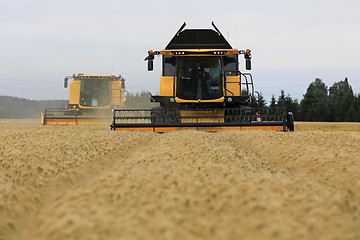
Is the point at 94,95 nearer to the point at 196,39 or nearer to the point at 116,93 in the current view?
the point at 116,93

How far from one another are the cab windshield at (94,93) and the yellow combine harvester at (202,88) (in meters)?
8.77

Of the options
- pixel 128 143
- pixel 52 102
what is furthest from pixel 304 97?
pixel 128 143

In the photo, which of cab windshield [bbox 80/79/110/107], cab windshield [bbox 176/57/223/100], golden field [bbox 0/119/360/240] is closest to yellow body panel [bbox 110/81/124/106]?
cab windshield [bbox 80/79/110/107]

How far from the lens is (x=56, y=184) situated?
409 cm

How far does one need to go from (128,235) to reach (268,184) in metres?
1.46

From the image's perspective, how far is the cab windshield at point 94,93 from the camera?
19.4 metres

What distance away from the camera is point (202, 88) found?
1073 centimetres

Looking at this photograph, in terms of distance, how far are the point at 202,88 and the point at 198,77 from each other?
0.36 metres

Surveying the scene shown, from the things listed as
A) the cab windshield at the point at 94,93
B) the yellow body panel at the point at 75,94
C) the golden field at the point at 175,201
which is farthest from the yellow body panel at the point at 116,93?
the golden field at the point at 175,201

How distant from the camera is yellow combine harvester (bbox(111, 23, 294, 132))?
9984 millimetres

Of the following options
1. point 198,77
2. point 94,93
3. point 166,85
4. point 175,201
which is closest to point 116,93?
point 94,93

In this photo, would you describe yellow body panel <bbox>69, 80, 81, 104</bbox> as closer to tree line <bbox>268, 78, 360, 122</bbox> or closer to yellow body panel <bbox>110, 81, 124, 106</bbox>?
yellow body panel <bbox>110, 81, 124, 106</bbox>

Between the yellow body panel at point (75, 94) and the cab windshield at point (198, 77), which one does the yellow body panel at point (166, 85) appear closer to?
the cab windshield at point (198, 77)

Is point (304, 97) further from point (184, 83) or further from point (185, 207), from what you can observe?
point (185, 207)
